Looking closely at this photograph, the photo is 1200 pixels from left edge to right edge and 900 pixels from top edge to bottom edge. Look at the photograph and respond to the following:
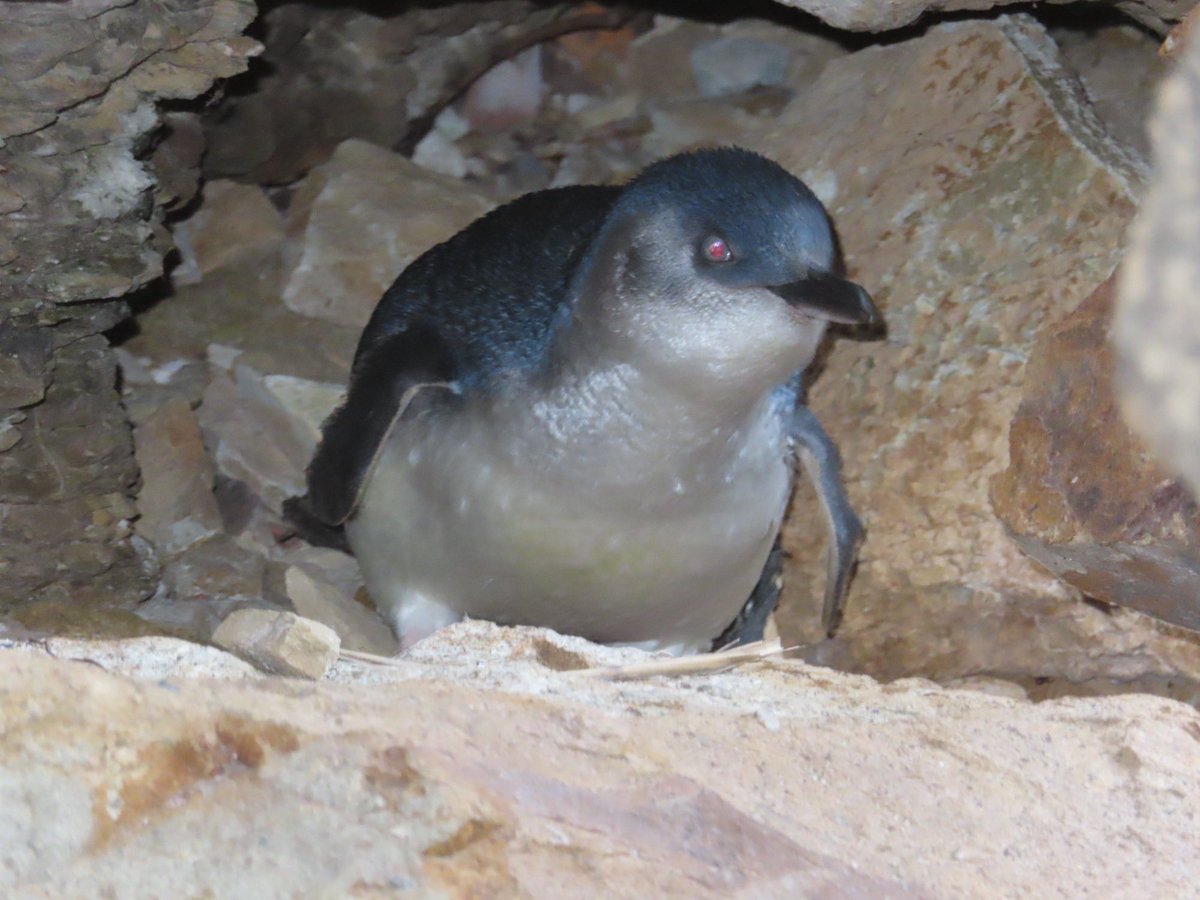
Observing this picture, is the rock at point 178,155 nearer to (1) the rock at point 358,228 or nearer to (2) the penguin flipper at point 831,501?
(1) the rock at point 358,228

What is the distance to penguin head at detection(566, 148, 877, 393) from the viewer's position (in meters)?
2.57

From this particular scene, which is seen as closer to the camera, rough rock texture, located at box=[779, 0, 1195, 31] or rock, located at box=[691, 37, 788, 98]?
rough rock texture, located at box=[779, 0, 1195, 31]

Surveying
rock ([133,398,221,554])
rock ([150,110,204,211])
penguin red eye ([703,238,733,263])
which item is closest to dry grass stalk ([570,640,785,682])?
penguin red eye ([703,238,733,263])

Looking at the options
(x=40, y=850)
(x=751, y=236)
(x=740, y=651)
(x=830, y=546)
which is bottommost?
(x=830, y=546)

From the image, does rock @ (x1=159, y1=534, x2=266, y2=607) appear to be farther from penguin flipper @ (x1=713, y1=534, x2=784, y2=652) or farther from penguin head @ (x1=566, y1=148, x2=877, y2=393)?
penguin head @ (x1=566, y1=148, x2=877, y2=393)

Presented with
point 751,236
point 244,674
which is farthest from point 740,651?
point 244,674

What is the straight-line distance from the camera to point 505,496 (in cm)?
298

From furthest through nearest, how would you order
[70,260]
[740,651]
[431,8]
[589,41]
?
[589,41]
[431,8]
[70,260]
[740,651]

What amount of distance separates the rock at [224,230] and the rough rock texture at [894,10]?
6.26ft

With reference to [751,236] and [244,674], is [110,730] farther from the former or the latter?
[751,236]

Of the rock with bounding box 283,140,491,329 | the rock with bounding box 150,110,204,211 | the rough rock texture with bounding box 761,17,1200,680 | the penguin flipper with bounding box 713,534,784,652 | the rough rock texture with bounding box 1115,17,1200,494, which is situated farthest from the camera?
the rock with bounding box 283,140,491,329

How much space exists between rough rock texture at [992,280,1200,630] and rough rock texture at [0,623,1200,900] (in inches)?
12.8

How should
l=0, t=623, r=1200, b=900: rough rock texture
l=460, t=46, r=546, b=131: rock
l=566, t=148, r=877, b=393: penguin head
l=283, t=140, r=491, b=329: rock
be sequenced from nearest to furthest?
1. l=0, t=623, r=1200, b=900: rough rock texture
2. l=566, t=148, r=877, b=393: penguin head
3. l=283, t=140, r=491, b=329: rock
4. l=460, t=46, r=546, b=131: rock

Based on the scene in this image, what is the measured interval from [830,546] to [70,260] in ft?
6.04
